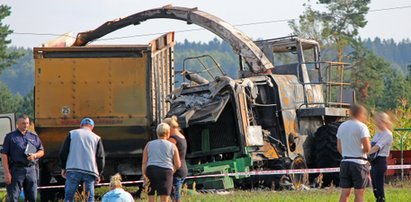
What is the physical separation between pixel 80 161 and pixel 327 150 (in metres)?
8.41

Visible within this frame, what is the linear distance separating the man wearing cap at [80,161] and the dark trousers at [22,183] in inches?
42.8

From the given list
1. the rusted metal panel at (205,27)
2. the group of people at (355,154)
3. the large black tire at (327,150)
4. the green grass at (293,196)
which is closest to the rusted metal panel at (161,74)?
the rusted metal panel at (205,27)

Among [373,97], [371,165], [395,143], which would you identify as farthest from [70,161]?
[373,97]

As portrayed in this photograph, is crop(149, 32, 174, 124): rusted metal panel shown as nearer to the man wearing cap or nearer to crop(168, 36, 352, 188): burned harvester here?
crop(168, 36, 352, 188): burned harvester

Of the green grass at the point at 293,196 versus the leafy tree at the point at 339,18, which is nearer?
the green grass at the point at 293,196

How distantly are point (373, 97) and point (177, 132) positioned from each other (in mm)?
64966

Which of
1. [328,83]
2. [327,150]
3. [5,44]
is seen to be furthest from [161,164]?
[5,44]

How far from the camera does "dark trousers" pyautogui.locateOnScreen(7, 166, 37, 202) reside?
15594mm

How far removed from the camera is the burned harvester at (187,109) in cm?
1969

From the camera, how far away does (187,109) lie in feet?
66.4

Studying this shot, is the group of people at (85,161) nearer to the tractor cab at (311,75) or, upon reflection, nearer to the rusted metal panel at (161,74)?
the rusted metal panel at (161,74)

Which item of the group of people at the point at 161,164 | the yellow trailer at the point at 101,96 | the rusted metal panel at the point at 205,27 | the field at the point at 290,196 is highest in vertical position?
the rusted metal panel at the point at 205,27

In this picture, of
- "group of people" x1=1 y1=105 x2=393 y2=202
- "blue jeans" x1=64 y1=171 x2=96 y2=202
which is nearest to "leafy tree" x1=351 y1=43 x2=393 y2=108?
"group of people" x1=1 y1=105 x2=393 y2=202

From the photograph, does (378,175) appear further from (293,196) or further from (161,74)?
(161,74)
